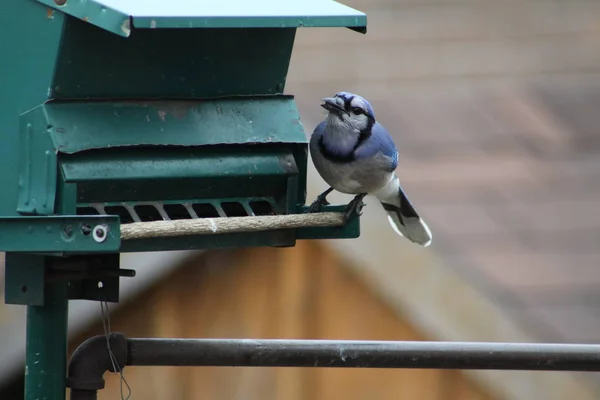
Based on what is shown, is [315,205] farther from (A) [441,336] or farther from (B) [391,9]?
(B) [391,9]

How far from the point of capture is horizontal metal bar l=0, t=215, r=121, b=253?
2465mm

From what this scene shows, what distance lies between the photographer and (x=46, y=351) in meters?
2.83

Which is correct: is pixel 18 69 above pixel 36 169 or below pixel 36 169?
above

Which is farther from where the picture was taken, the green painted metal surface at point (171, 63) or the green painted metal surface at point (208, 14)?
the green painted metal surface at point (171, 63)

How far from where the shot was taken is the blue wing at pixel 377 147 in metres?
3.64

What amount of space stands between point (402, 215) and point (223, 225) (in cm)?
139

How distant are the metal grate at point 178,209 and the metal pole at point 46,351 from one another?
211mm

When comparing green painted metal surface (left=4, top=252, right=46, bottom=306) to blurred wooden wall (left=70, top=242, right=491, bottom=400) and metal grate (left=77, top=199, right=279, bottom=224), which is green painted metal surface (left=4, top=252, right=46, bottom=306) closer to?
metal grate (left=77, top=199, right=279, bottom=224)

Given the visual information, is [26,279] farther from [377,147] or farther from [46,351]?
[377,147]

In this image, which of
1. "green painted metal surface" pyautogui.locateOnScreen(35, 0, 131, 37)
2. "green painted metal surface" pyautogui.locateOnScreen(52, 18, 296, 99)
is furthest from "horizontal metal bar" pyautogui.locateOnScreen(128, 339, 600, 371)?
"green painted metal surface" pyautogui.locateOnScreen(35, 0, 131, 37)

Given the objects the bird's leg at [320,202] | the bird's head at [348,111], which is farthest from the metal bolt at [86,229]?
the bird's head at [348,111]

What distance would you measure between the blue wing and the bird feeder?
0.52m

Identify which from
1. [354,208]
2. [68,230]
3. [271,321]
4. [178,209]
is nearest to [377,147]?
[354,208]

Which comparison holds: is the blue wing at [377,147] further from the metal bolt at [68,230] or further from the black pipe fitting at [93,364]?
the metal bolt at [68,230]
